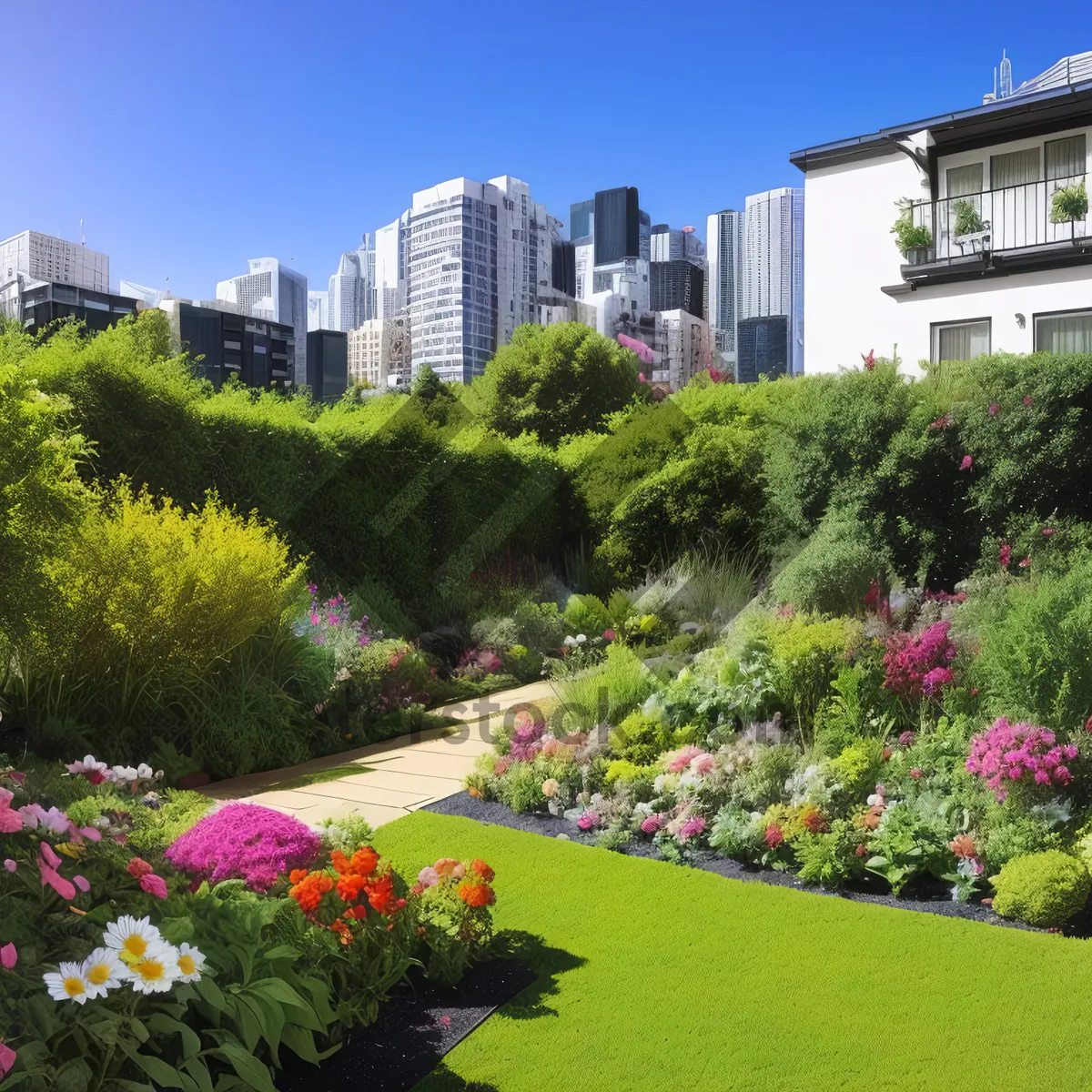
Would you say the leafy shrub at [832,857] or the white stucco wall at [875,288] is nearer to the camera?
the leafy shrub at [832,857]

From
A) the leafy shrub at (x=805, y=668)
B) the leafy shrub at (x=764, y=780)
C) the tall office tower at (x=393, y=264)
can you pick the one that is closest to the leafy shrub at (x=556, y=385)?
the leafy shrub at (x=805, y=668)

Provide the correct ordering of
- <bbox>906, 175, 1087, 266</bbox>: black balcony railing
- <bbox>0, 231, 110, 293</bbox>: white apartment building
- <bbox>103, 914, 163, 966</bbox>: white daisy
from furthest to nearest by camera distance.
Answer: <bbox>0, 231, 110, 293</bbox>: white apartment building
<bbox>906, 175, 1087, 266</bbox>: black balcony railing
<bbox>103, 914, 163, 966</bbox>: white daisy

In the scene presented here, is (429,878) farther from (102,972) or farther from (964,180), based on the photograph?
(964,180)

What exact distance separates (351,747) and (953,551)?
6503mm

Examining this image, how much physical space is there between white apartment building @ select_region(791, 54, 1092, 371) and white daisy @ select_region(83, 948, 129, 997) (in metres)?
14.2

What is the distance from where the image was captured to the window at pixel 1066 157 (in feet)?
47.5

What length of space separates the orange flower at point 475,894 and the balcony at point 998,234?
47.2ft

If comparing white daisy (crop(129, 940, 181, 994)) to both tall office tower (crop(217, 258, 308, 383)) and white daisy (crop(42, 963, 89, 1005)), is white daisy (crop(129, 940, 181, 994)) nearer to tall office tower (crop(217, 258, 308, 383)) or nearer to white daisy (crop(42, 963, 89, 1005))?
white daisy (crop(42, 963, 89, 1005))

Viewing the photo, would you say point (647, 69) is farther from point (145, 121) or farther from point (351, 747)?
point (351, 747)

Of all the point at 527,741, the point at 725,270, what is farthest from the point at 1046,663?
the point at 725,270

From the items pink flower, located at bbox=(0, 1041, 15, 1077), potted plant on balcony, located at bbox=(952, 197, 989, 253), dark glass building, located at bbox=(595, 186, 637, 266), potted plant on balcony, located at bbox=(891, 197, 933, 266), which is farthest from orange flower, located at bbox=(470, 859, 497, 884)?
dark glass building, located at bbox=(595, 186, 637, 266)

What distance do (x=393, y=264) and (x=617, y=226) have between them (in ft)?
71.4

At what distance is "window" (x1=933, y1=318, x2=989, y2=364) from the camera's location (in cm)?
1537

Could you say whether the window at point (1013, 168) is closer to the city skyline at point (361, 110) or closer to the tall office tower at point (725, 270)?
the city skyline at point (361, 110)
